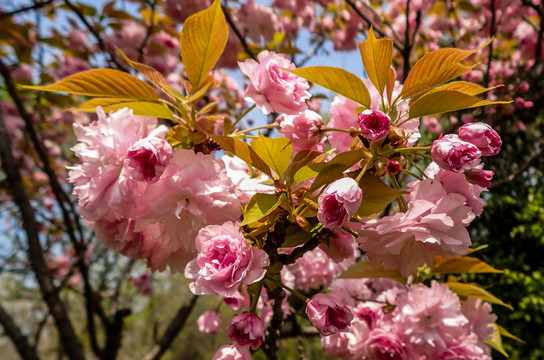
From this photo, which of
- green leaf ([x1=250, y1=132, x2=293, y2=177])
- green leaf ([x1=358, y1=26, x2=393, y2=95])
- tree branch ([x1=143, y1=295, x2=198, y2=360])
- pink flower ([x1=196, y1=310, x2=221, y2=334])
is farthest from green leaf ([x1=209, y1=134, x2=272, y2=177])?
tree branch ([x1=143, y1=295, x2=198, y2=360])

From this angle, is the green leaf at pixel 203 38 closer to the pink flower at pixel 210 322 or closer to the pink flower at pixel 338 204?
the pink flower at pixel 338 204

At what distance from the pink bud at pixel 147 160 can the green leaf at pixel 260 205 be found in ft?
0.46

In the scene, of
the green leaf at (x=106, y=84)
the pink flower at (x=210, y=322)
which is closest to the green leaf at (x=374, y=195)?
the green leaf at (x=106, y=84)

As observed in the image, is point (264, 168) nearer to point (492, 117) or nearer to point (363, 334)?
point (363, 334)

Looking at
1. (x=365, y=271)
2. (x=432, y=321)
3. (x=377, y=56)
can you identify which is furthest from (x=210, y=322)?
(x=377, y=56)

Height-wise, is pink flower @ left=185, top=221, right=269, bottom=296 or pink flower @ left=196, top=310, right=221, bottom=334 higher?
pink flower @ left=185, top=221, right=269, bottom=296

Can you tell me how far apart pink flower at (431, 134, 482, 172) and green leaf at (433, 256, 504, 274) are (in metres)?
0.54

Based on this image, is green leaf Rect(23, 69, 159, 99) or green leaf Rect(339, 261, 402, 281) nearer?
green leaf Rect(23, 69, 159, 99)

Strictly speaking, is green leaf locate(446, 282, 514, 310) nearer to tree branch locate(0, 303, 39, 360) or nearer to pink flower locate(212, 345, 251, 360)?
pink flower locate(212, 345, 251, 360)

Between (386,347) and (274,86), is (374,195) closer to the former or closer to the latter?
(274,86)

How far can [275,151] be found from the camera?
0.61 m

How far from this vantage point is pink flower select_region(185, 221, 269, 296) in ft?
1.75

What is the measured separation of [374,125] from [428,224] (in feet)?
0.53

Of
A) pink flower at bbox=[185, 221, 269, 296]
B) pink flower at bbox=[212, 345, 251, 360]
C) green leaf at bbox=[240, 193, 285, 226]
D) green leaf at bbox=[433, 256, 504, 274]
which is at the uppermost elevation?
green leaf at bbox=[240, 193, 285, 226]
